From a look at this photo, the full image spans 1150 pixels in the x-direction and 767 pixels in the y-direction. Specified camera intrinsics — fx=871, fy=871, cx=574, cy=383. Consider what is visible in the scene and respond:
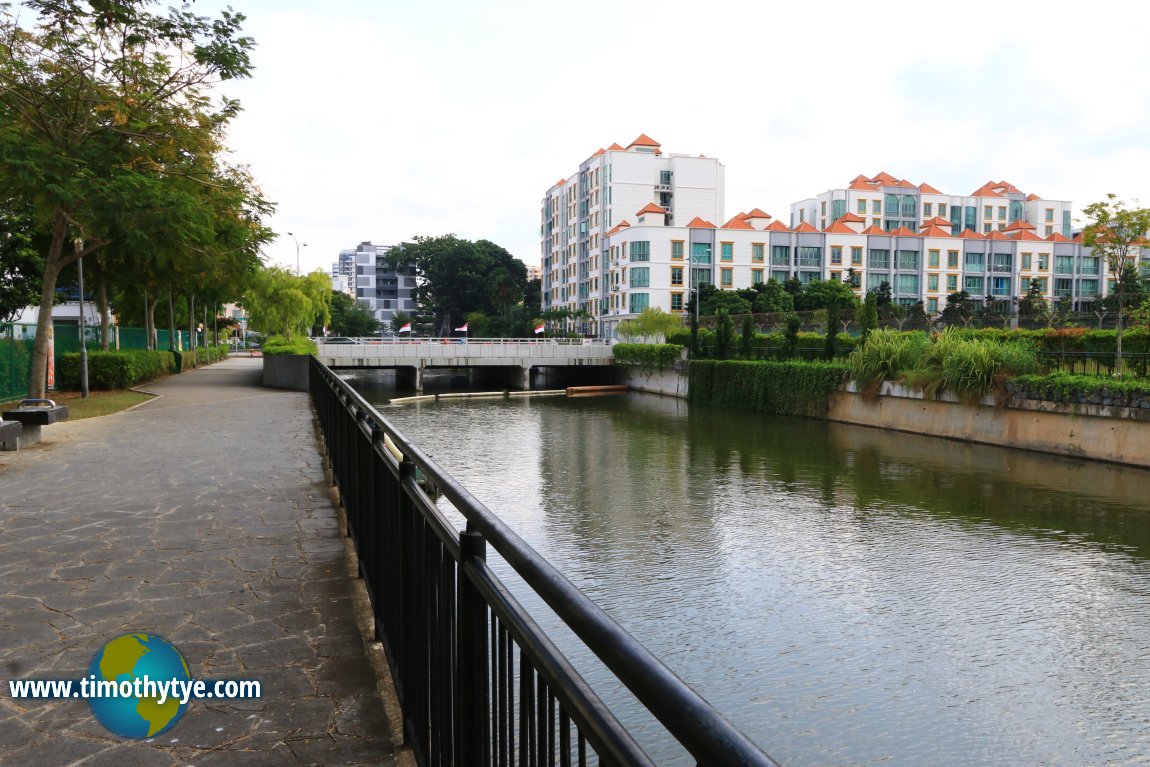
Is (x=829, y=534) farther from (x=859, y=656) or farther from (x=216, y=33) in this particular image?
(x=216, y=33)

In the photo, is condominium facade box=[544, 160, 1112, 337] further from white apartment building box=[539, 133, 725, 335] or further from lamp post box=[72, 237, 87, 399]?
lamp post box=[72, 237, 87, 399]

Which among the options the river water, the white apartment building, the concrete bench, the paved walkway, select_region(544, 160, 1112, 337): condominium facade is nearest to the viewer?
the paved walkway

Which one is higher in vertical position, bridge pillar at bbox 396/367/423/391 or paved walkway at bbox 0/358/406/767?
paved walkway at bbox 0/358/406/767

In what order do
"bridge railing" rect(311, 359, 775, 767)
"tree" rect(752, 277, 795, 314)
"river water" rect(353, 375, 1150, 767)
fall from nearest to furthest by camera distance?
"bridge railing" rect(311, 359, 775, 767)
"river water" rect(353, 375, 1150, 767)
"tree" rect(752, 277, 795, 314)

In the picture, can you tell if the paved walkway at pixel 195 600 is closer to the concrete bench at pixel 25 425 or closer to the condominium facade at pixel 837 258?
the concrete bench at pixel 25 425

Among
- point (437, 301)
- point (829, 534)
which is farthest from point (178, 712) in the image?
point (437, 301)

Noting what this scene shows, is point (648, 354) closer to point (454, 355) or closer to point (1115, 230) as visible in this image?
point (454, 355)

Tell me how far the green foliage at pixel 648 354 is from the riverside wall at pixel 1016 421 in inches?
632

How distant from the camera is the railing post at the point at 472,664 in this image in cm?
244

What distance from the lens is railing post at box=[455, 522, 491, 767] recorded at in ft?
8.00

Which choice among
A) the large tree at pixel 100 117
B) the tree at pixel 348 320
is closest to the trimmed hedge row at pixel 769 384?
the large tree at pixel 100 117

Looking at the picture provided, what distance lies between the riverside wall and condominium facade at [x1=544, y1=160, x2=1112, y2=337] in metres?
43.4

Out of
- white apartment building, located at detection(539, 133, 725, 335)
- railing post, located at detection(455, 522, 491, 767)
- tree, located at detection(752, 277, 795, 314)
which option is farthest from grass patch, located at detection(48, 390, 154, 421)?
white apartment building, located at detection(539, 133, 725, 335)

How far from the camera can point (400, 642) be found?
12.5ft
